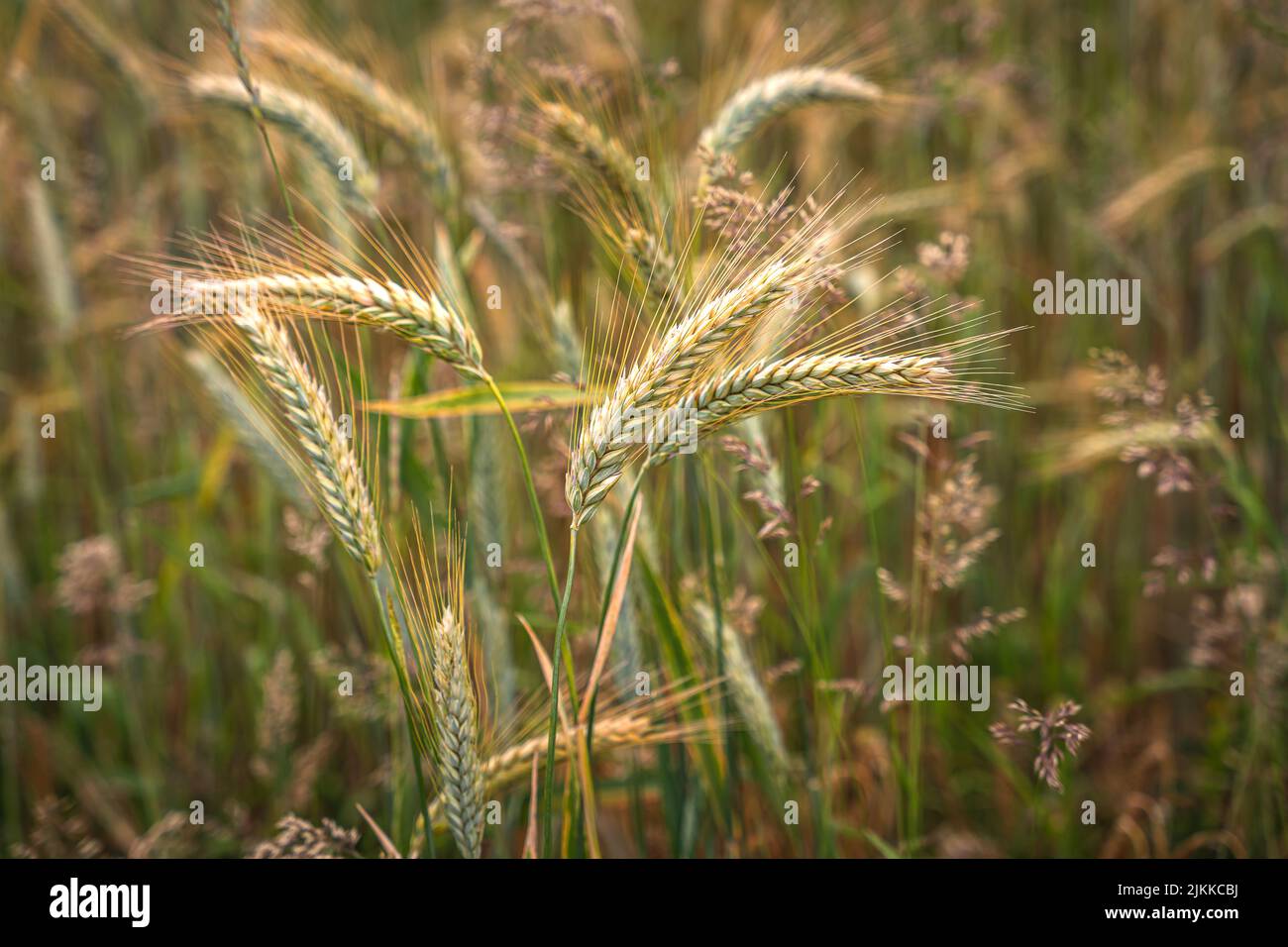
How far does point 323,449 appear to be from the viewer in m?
1.24

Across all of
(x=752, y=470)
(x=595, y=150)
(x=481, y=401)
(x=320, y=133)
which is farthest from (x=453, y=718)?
(x=320, y=133)

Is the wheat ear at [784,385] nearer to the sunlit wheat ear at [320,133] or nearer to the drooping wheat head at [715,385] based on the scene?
the drooping wheat head at [715,385]

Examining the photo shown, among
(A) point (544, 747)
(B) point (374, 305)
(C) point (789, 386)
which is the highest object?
(B) point (374, 305)

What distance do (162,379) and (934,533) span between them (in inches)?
102

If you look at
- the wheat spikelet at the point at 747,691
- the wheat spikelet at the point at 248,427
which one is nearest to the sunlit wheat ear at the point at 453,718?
the wheat spikelet at the point at 747,691

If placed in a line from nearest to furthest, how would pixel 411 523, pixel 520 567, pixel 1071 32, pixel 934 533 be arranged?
pixel 934 533
pixel 411 523
pixel 520 567
pixel 1071 32

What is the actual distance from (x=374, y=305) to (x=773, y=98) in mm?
915

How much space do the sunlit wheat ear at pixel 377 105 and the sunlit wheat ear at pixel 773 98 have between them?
1.88 feet

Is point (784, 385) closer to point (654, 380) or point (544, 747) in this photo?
point (654, 380)

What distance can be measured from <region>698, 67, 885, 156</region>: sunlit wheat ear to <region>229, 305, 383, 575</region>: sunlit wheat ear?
81cm

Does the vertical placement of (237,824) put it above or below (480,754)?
below

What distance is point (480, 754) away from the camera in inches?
56.4
